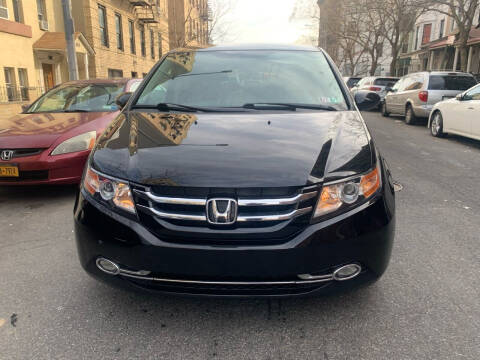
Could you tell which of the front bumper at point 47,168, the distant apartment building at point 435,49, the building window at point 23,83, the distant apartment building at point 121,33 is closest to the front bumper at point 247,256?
the front bumper at point 47,168

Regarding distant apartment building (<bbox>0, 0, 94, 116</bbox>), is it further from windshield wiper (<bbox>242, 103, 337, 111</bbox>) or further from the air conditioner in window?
windshield wiper (<bbox>242, 103, 337, 111</bbox>)

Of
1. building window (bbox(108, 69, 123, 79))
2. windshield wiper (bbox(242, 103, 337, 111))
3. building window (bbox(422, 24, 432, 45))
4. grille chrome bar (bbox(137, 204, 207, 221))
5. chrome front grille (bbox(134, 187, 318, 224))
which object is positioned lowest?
grille chrome bar (bbox(137, 204, 207, 221))

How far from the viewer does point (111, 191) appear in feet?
7.41

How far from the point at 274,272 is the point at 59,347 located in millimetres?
1228

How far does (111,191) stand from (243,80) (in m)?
1.70

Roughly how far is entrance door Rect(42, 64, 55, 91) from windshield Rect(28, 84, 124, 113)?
14027 millimetres

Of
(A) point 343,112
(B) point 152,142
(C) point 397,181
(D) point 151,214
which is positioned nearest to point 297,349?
(D) point 151,214

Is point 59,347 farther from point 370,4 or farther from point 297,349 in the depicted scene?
point 370,4

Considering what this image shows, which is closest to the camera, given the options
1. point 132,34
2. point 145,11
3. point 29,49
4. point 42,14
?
point 29,49

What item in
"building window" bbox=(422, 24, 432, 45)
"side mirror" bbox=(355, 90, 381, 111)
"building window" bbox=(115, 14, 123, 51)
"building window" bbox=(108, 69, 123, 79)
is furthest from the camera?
"building window" bbox=(422, 24, 432, 45)

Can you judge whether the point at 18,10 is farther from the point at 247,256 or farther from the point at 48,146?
the point at 247,256

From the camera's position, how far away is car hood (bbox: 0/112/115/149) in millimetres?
4773

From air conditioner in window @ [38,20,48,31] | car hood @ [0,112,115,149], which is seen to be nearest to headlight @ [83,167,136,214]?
car hood @ [0,112,115,149]

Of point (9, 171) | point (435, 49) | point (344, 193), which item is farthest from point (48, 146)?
point (435, 49)
